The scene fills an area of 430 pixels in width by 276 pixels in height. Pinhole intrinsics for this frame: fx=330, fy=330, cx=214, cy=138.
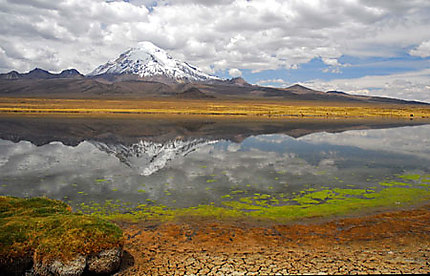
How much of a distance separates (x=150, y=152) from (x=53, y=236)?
65.1 feet

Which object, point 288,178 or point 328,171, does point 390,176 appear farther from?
point 288,178

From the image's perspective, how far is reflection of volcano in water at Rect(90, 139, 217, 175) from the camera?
22328mm

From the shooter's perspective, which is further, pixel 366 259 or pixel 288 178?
pixel 288 178

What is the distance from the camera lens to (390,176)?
19.9m

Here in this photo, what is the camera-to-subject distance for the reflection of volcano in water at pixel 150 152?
22.3 m

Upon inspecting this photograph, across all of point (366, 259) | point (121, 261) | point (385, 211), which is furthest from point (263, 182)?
point (121, 261)

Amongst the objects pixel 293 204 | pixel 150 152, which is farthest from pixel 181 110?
pixel 293 204

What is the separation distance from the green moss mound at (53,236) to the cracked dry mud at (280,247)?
1.00 meters

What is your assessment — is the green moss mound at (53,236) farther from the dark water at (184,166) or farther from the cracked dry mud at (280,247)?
the dark water at (184,166)

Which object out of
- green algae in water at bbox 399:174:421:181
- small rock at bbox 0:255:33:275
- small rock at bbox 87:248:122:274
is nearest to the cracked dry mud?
small rock at bbox 87:248:122:274

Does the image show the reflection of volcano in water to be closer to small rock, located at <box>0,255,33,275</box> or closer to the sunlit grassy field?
small rock, located at <box>0,255,33,275</box>

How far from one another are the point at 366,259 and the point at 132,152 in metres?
21.8

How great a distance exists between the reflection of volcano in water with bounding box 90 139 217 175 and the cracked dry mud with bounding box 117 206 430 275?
10182 millimetres

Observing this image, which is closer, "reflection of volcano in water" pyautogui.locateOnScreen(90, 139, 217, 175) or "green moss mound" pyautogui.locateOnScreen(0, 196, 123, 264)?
"green moss mound" pyautogui.locateOnScreen(0, 196, 123, 264)
